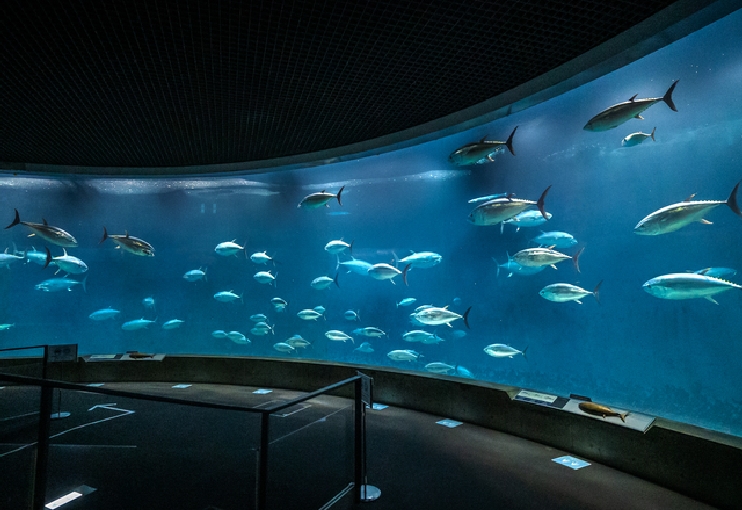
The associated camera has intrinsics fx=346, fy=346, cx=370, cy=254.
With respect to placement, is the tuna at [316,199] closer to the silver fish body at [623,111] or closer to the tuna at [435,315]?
the tuna at [435,315]

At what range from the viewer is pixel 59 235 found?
6.68m

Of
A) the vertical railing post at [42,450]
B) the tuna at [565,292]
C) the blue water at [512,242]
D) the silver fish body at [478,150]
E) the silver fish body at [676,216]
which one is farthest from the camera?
the blue water at [512,242]

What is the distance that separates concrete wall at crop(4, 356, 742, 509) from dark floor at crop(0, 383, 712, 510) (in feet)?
0.57

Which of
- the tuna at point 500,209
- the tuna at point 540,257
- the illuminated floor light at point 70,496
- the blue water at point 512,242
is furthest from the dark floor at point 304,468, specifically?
the blue water at point 512,242

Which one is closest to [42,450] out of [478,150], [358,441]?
[358,441]

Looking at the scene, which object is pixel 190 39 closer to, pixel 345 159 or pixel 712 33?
pixel 345 159

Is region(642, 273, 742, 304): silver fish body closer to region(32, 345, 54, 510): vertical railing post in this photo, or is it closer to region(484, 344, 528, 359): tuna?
region(484, 344, 528, 359): tuna

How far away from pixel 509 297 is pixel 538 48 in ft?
42.4

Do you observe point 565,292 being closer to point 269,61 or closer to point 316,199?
point 316,199

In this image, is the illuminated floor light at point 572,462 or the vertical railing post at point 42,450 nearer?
the vertical railing post at point 42,450

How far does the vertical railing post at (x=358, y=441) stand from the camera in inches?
121

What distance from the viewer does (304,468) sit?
12.4 feet

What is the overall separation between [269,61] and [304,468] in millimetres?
4715

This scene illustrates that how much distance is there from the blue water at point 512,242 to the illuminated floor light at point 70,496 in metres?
8.21
